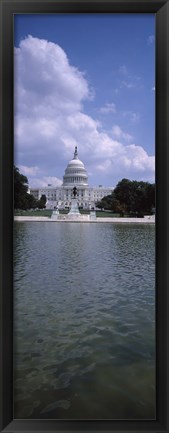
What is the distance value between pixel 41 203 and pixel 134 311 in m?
25.8

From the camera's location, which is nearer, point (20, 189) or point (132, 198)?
point (20, 189)

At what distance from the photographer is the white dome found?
34.5 meters

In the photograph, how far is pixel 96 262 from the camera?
15.7 ft

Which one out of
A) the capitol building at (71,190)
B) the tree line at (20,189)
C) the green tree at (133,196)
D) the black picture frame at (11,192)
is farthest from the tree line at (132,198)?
the black picture frame at (11,192)

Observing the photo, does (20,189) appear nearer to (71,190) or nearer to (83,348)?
(83,348)

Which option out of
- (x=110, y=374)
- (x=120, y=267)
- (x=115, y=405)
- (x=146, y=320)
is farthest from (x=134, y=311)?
(x=120, y=267)

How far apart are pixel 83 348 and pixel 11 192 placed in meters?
0.99

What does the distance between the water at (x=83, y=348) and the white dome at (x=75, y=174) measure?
31355 mm

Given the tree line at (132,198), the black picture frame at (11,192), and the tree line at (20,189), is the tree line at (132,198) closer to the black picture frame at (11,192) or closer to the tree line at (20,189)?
the tree line at (20,189)

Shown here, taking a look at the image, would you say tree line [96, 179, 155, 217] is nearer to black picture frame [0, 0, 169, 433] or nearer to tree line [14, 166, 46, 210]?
tree line [14, 166, 46, 210]

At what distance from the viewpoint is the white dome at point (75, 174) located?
1358 inches

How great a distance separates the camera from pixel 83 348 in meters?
1.77

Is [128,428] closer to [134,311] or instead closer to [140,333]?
[140,333]

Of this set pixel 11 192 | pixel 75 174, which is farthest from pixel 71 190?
pixel 11 192
